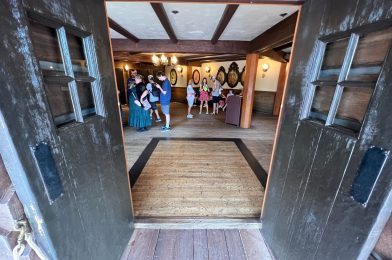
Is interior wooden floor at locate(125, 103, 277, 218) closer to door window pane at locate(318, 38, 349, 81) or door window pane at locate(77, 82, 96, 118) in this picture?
door window pane at locate(77, 82, 96, 118)

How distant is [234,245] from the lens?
1620 mm

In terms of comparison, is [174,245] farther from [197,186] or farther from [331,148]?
[331,148]

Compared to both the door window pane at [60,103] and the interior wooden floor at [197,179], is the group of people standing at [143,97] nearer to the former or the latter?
the interior wooden floor at [197,179]

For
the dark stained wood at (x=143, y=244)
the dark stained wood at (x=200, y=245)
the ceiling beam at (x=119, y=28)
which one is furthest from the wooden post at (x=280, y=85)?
the dark stained wood at (x=143, y=244)

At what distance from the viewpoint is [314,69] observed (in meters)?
1.08

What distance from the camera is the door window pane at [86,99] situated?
1.08m

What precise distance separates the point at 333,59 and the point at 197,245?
177 cm

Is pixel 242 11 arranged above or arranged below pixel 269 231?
above

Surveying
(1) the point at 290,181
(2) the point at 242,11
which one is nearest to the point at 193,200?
(1) the point at 290,181

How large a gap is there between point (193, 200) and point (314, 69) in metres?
1.80

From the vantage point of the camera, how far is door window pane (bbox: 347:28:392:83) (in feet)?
2.48

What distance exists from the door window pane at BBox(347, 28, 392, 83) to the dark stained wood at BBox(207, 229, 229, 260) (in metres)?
1.60

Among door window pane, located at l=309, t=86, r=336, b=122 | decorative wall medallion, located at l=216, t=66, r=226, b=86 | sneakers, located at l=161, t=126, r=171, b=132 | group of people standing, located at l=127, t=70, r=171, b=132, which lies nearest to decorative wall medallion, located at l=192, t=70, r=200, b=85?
decorative wall medallion, located at l=216, t=66, r=226, b=86

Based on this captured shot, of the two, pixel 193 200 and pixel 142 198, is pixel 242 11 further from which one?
pixel 142 198
